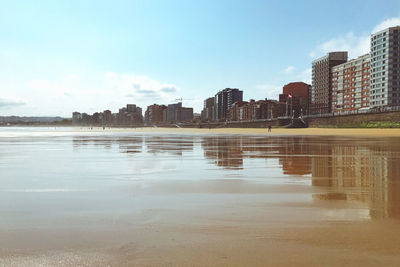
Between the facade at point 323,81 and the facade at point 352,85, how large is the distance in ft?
16.6

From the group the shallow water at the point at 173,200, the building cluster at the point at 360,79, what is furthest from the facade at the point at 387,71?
the shallow water at the point at 173,200

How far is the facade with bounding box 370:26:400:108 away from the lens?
13162 centimetres

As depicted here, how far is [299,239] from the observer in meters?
4.39

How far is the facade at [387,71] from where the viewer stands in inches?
5182

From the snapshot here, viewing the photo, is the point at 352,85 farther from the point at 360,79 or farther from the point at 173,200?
the point at 173,200

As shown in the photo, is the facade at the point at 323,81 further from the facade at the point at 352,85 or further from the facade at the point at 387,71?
the facade at the point at 387,71

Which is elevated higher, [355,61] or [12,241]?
[355,61]

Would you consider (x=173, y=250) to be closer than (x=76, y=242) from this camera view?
Yes

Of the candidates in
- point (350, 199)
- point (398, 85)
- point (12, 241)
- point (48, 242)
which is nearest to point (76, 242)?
point (48, 242)

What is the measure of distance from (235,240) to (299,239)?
2.86 ft

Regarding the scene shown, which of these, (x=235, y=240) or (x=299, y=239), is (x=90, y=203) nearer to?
(x=235, y=240)

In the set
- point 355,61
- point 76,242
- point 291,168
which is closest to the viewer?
point 76,242

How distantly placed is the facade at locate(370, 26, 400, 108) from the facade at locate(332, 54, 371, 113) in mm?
9520

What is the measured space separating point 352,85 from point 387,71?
26635mm
